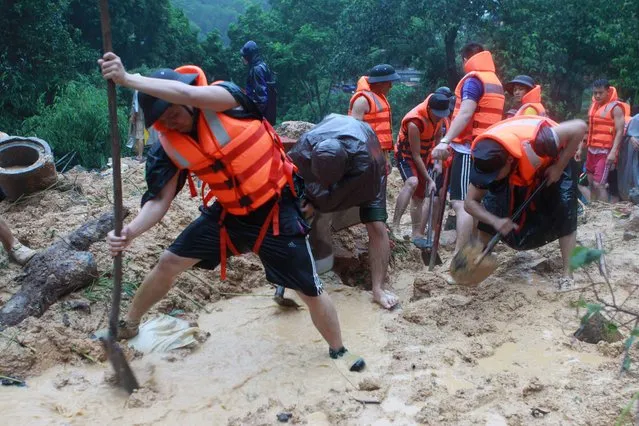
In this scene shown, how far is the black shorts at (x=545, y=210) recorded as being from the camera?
174 inches

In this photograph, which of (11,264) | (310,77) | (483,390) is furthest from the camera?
(310,77)

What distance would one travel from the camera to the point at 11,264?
15.9 feet

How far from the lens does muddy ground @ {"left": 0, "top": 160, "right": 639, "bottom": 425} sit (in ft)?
10.2

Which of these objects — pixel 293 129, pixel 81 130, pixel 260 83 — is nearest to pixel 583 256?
pixel 260 83

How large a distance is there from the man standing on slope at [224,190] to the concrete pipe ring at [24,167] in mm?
3601

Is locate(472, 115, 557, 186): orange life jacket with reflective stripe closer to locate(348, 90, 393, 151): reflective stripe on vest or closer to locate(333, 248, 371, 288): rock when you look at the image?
locate(333, 248, 371, 288): rock

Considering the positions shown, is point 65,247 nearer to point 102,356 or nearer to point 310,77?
point 102,356

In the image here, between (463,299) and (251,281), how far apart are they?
1530 millimetres

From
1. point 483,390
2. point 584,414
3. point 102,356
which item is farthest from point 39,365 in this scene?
point 584,414

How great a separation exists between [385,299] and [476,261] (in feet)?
2.15

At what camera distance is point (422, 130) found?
658cm

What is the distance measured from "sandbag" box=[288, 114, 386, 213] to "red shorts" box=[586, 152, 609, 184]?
214 inches

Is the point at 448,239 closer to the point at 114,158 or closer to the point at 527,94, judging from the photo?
the point at 527,94

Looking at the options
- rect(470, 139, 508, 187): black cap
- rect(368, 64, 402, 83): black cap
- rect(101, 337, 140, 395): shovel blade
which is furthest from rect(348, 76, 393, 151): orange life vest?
rect(101, 337, 140, 395): shovel blade
